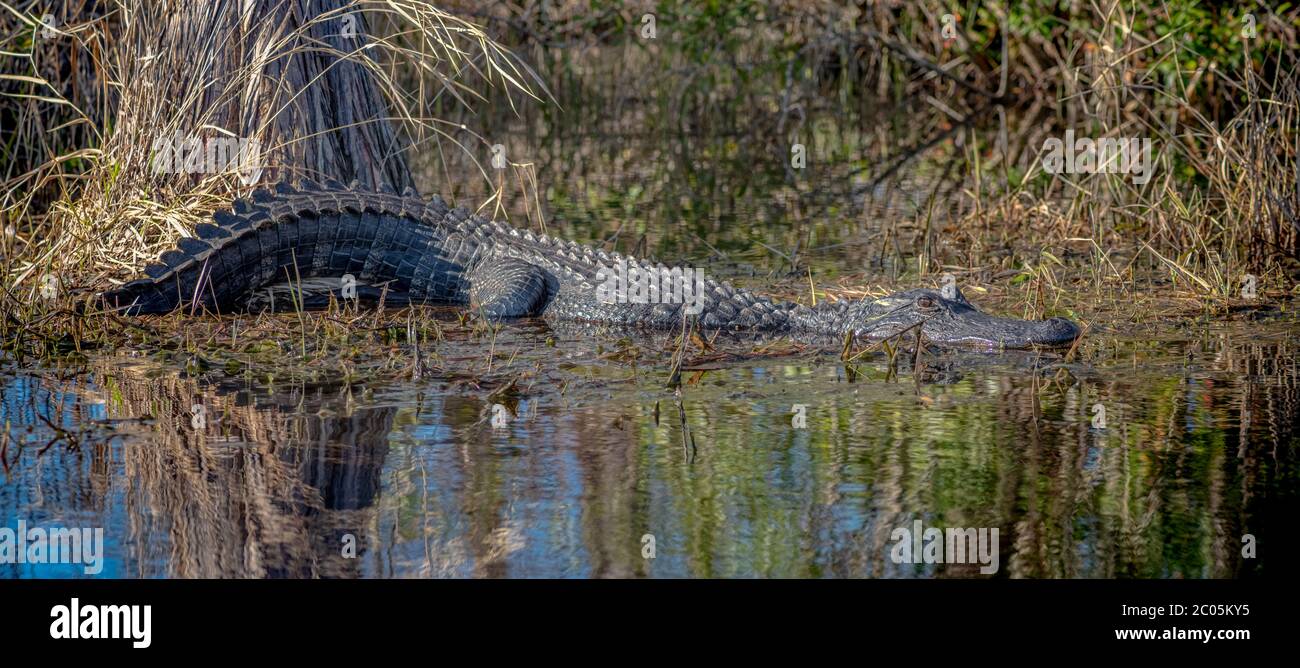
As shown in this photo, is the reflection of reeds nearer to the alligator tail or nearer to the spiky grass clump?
the alligator tail

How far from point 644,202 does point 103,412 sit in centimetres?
577

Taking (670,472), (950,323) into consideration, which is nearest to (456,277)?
(950,323)

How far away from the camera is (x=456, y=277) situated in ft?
25.7

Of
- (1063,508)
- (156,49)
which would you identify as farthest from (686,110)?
(1063,508)

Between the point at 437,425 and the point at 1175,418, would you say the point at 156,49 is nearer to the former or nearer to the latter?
the point at 437,425

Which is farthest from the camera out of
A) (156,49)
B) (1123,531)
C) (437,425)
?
(156,49)

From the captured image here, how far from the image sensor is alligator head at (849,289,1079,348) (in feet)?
21.2

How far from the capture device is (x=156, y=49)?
7.74 m

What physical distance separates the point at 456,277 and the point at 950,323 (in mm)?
2525

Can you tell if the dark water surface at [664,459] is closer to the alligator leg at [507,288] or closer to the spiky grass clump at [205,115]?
the alligator leg at [507,288]

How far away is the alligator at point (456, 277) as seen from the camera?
6.78 metres

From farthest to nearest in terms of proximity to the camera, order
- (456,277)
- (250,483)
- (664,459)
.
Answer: (456,277), (664,459), (250,483)

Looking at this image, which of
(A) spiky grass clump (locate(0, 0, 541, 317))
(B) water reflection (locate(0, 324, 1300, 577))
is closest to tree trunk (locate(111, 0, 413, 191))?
(A) spiky grass clump (locate(0, 0, 541, 317))

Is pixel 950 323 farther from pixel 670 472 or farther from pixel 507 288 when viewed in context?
pixel 670 472
